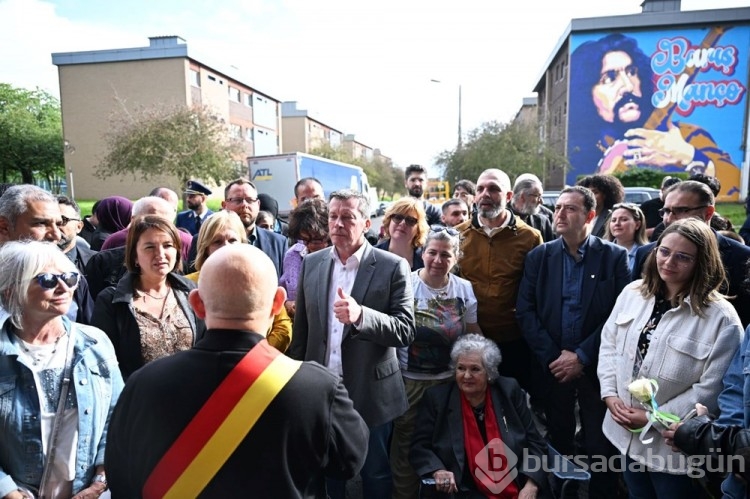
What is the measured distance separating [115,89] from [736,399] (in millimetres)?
40695

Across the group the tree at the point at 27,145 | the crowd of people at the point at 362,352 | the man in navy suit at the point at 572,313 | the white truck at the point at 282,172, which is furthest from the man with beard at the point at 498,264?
the tree at the point at 27,145

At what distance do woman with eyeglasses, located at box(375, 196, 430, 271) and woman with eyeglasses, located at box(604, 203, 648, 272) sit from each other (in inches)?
78.3

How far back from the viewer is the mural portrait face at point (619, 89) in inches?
1228

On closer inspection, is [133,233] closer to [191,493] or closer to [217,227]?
[217,227]

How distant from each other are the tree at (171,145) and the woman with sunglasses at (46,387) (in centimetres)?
2382

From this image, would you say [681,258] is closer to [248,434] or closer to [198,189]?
[248,434]

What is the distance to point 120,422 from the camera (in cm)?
146

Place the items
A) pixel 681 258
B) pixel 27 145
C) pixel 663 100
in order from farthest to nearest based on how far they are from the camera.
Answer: pixel 27 145, pixel 663 100, pixel 681 258

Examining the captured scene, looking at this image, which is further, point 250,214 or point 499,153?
point 499,153

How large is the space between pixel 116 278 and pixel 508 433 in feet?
8.91

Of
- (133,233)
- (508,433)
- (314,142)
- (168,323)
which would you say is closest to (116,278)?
(133,233)

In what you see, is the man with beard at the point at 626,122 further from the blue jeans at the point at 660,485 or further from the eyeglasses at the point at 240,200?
the blue jeans at the point at 660,485

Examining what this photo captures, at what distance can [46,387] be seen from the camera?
6.73ft

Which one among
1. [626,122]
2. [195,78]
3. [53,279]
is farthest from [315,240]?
[195,78]
